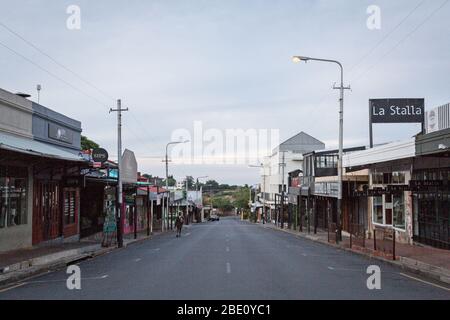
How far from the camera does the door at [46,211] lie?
86.9 feet

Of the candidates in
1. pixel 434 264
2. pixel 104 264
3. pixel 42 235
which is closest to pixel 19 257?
pixel 104 264

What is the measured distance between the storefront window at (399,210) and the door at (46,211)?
17.6 m

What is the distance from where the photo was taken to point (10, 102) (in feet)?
78.5

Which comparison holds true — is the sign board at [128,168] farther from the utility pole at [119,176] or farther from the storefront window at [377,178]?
the storefront window at [377,178]

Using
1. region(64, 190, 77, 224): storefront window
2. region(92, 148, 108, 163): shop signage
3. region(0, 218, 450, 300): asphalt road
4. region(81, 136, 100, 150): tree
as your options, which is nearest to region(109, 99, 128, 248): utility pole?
region(92, 148, 108, 163): shop signage

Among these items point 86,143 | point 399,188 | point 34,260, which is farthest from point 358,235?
point 86,143

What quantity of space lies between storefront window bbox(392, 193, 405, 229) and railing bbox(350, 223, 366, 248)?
2243mm

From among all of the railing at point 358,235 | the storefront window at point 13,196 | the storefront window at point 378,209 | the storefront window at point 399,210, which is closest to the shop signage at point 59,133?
the storefront window at point 13,196

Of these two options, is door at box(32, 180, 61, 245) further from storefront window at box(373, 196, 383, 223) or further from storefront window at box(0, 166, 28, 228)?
storefront window at box(373, 196, 383, 223)

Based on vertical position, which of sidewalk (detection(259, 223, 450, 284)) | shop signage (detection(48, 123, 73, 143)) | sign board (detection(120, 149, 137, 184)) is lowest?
sidewalk (detection(259, 223, 450, 284))

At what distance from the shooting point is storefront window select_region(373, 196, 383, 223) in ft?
108

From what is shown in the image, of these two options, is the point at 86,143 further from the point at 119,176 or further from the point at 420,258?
the point at 420,258

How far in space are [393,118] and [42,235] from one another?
19790mm
